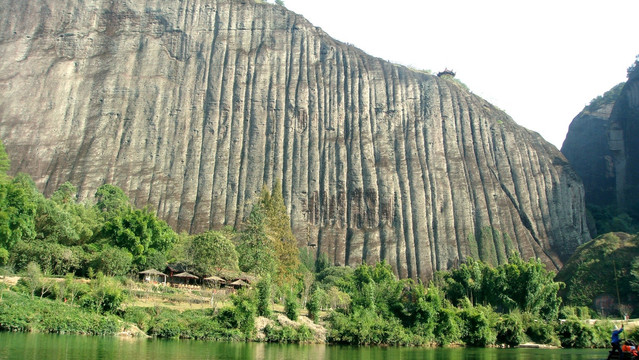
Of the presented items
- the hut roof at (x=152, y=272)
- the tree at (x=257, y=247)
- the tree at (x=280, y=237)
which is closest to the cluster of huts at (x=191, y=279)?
the hut roof at (x=152, y=272)

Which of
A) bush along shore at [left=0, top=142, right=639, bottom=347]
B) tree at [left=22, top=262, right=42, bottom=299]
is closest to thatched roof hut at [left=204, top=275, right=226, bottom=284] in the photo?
bush along shore at [left=0, top=142, right=639, bottom=347]

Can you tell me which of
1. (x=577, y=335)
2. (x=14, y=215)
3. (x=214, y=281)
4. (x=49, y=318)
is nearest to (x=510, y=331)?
(x=577, y=335)

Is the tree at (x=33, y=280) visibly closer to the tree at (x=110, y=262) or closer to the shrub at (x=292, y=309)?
the tree at (x=110, y=262)

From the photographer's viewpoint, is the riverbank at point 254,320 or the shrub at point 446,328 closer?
the riverbank at point 254,320

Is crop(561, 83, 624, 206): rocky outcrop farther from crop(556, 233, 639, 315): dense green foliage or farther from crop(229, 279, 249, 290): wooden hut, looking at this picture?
crop(229, 279, 249, 290): wooden hut

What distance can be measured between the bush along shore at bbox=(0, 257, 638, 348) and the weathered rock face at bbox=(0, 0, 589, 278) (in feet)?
72.2

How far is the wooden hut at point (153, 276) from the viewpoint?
4397 cm

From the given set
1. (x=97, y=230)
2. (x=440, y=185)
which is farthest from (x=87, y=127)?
(x=440, y=185)

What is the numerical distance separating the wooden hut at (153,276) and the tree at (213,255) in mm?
2739

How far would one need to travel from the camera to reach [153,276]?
45500mm

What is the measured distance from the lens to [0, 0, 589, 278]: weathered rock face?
7219 centimetres

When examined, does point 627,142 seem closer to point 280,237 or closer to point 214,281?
point 280,237

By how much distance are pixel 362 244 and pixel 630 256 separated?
28.7m

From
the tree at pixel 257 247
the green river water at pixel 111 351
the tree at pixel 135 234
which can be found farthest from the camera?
the tree at pixel 257 247
